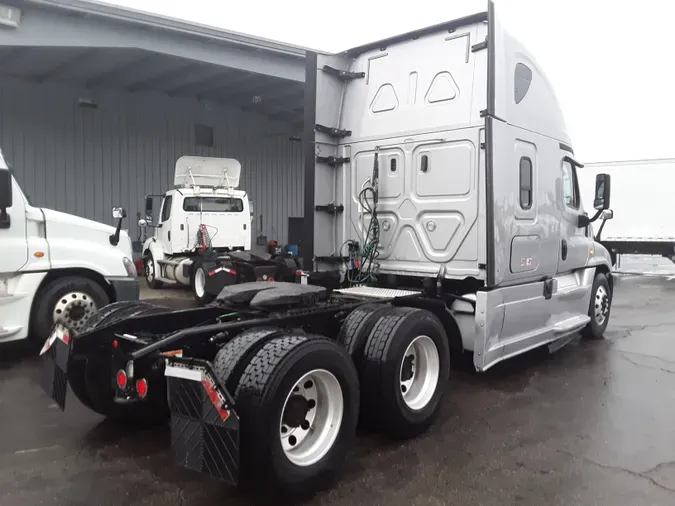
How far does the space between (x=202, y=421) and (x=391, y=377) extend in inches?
59.0

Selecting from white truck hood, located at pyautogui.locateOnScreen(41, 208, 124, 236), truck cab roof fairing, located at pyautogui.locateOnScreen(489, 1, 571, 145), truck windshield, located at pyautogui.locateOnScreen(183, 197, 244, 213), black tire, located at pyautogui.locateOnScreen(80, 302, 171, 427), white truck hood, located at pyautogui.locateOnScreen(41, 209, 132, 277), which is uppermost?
truck cab roof fairing, located at pyautogui.locateOnScreen(489, 1, 571, 145)

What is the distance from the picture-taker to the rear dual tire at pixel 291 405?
9.96ft

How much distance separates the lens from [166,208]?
13.3m

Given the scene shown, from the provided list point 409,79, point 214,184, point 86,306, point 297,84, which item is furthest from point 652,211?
point 86,306

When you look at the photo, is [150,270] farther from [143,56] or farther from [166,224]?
[143,56]

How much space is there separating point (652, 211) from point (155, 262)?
47.5 ft

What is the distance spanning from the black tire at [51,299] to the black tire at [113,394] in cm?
218

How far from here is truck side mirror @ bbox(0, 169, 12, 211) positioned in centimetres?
566

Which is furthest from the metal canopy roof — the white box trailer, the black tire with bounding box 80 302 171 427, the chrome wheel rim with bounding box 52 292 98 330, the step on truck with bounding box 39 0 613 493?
the white box trailer

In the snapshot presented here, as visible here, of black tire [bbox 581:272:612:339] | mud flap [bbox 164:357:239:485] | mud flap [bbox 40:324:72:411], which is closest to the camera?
mud flap [bbox 164:357:239:485]

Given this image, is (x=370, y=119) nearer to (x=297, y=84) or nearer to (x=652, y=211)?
(x=297, y=84)

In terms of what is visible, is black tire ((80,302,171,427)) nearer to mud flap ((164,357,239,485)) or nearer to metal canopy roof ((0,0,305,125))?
mud flap ((164,357,239,485))

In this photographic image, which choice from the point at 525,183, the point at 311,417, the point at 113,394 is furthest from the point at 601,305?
the point at 113,394

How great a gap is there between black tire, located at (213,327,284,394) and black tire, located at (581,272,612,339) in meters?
5.46
